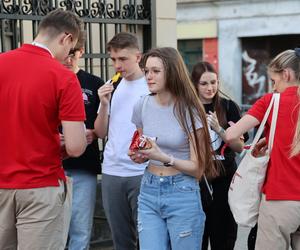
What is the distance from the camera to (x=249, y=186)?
413 cm

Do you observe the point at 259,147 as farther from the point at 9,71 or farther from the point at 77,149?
the point at 9,71

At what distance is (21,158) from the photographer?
3639 millimetres

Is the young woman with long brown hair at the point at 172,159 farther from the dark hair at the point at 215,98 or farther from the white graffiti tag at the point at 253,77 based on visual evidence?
the white graffiti tag at the point at 253,77

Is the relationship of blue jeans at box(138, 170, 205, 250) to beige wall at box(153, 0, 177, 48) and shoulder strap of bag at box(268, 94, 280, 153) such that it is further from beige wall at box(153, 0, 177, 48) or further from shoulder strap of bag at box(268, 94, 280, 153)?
beige wall at box(153, 0, 177, 48)

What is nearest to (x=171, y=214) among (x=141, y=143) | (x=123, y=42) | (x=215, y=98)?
(x=141, y=143)

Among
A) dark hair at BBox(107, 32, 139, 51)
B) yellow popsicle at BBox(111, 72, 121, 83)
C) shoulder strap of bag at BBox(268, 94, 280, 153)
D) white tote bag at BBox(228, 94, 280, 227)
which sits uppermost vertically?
dark hair at BBox(107, 32, 139, 51)

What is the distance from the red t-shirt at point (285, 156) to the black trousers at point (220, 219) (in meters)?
1.12

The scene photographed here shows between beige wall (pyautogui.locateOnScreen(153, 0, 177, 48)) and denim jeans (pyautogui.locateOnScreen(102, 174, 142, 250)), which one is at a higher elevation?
beige wall (pyautogui.locateOnScreen(153, 0, 177, 48))

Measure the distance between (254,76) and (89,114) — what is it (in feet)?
55.8

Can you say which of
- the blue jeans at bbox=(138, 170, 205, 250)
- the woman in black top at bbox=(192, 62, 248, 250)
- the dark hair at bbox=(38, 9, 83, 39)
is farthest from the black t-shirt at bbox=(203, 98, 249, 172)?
the dark hair at bbox=(38, 9, 83, 39)

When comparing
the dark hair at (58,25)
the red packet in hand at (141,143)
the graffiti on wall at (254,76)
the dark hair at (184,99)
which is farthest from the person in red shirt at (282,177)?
the graffiti on wall at (254,76)

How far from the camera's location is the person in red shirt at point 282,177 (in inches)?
155

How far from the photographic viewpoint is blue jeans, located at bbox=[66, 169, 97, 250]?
5098 mm

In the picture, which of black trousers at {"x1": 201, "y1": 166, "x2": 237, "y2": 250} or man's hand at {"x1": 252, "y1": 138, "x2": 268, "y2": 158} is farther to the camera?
black trousers at {"x1": 201, "y1": 166, "x2": 237, "y2": 250}
